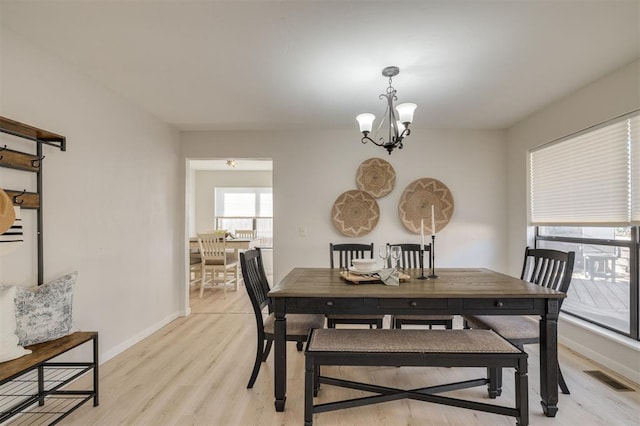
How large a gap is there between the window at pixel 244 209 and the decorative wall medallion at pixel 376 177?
355 centimetres

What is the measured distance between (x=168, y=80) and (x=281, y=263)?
2296mm

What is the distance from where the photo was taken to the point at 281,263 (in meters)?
3.86

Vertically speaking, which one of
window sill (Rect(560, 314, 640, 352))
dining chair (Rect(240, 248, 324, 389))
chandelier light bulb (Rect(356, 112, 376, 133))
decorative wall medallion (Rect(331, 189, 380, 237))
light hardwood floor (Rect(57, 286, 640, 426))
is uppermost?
chandelier light bulb (Rect(356, 112, 376, 133))

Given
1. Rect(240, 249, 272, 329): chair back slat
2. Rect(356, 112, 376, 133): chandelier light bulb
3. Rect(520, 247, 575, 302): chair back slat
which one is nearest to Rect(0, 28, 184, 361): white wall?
Rect(240, 249, 272, 329): chair back slat

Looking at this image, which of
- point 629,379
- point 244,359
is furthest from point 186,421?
point 629,379

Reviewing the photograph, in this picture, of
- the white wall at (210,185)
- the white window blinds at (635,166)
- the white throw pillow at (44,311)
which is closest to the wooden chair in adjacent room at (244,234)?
the white wall at (210,185)

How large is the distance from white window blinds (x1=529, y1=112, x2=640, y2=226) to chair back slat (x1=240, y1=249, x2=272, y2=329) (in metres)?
2.76

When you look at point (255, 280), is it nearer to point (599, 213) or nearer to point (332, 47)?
point (332, 47)

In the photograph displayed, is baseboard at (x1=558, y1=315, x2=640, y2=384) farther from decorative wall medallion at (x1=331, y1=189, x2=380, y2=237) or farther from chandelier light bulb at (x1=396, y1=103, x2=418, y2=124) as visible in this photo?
chandelier light bulb at (x1=396, y1=103, x2=418, y2=124)

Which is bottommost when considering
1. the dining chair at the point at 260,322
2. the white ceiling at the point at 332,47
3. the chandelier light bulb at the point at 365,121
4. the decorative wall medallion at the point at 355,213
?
the dining chair at the point at 260,322

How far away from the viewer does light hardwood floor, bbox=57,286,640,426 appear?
1.83m

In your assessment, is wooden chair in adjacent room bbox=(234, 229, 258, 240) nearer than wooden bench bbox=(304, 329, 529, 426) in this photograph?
No

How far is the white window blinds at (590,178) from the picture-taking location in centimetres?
232

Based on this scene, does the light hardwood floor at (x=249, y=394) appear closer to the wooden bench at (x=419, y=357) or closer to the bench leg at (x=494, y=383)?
the bench leg at (x=494, y=383)
